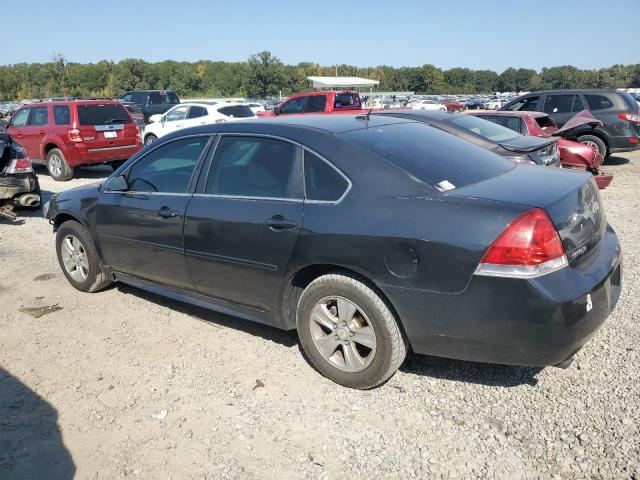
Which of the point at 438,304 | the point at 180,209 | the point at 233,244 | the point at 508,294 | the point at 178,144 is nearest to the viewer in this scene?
the point at 508,294

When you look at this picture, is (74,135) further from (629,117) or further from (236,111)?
(629,117)

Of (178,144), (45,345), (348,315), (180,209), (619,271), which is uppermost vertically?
(178,144)

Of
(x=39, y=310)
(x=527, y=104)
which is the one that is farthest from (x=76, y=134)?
(x=527, y=104)

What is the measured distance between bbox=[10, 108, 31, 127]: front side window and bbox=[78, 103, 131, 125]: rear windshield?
6.23 ft

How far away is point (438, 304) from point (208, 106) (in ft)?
44.9

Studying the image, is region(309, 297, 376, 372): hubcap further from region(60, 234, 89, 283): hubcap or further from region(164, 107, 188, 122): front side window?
region(164, 107, 188, 122): front side window

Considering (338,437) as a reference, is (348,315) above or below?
above

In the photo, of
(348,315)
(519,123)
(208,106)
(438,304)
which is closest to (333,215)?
(348,315)

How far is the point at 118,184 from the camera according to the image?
4.44 m

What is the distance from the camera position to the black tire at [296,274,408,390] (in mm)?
→ 3035

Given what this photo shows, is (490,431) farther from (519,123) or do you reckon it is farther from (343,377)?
(519,123)

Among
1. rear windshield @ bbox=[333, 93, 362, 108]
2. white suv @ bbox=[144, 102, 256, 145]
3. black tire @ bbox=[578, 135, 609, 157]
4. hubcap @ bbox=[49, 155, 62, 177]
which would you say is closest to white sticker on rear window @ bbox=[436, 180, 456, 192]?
hubcap @ bbox=[49, 155, 62, 177]

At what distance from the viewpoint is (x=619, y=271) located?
3.26 meters

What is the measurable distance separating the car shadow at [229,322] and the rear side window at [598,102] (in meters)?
11.7
